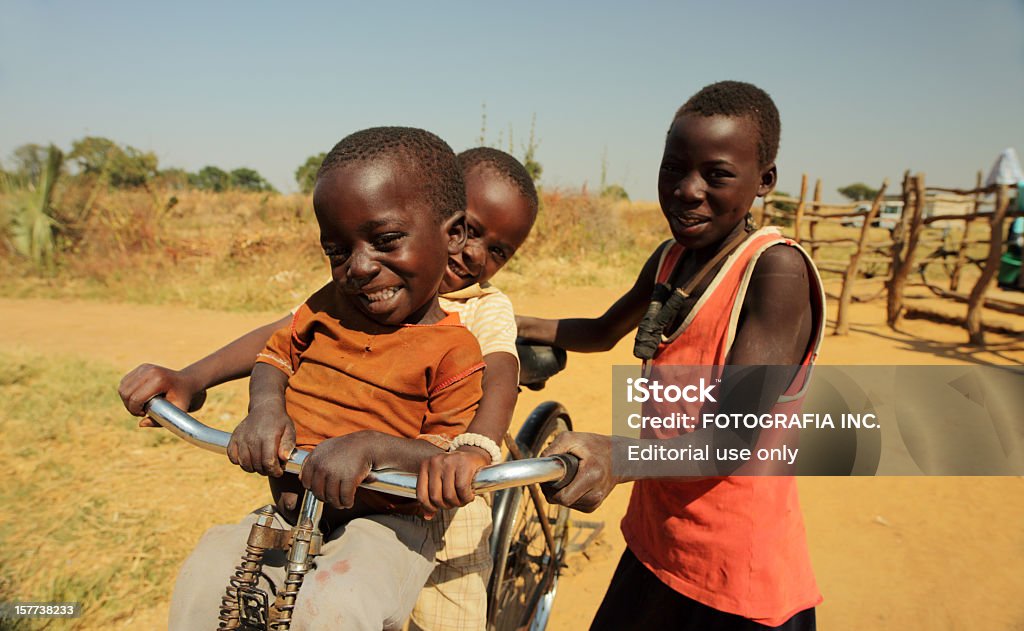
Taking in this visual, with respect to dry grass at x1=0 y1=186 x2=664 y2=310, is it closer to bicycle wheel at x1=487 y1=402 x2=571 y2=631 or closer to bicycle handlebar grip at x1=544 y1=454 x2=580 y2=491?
bicycle wheel at x1=487 y1=402 x2=571 y2=631

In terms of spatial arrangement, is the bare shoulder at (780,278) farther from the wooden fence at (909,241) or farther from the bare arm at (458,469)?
the wooden fence at (909,241)

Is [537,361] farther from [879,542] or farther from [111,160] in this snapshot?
[111,160]

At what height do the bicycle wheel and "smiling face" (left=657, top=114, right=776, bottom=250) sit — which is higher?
"smiling face" (left=657, top=114, right=776, bottom=250)

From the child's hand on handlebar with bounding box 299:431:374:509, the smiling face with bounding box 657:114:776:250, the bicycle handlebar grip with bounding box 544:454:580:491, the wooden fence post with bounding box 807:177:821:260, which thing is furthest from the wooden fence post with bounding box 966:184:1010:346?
the child's hand on handlebar with bounding box 299:431:374:509

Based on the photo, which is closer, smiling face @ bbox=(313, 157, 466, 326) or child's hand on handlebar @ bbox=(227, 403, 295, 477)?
child's hand on handlebar @ bbox=(227, 403, 295, 477)

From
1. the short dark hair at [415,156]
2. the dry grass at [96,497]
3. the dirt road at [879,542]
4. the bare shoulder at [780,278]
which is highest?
the short dark hair at [415,156]

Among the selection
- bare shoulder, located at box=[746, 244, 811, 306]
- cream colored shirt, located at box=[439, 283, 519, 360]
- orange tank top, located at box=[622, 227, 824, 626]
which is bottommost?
orange tank top, located at box=[622, 227, 824, 626]

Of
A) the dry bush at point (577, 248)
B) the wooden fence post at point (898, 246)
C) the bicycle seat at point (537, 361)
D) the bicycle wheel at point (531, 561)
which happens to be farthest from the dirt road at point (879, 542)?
the wooden fence post at point (898, 246)

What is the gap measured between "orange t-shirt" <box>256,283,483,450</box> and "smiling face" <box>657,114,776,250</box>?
0.67m

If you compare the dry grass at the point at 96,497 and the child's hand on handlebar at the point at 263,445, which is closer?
the child's hand on handlebar at the point at 263,445

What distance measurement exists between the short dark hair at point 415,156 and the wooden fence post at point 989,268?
30.6 feet

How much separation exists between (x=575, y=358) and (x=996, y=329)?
7184mm

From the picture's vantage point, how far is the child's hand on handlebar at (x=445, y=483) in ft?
3.63

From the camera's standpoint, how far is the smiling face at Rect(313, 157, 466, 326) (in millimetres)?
1381
